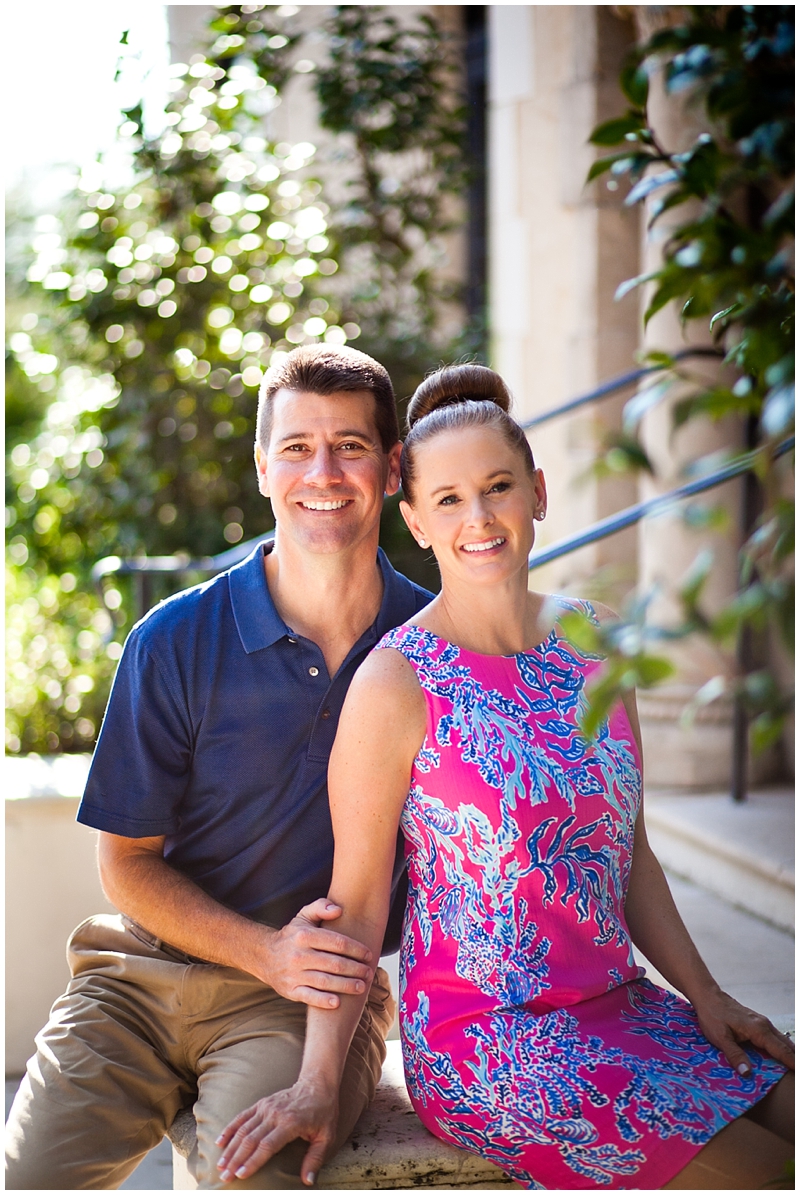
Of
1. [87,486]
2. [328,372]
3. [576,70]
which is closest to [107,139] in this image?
[87,486]

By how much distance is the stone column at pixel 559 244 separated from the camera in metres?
4.93

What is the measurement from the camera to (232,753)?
1.93 meters

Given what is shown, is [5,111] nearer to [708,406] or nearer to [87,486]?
[708,406]

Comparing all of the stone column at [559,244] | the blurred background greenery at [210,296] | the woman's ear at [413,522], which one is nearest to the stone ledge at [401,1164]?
the woman's ear at [413,522]

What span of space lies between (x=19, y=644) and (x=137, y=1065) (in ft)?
13.9

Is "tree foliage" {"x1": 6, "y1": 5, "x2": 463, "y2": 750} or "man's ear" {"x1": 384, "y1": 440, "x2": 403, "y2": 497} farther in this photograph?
"tree foliage" {"x1": 6, "y1": 5, "x2": 463, "y2": 750}

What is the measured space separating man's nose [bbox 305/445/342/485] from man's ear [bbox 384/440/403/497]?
0.13 meters

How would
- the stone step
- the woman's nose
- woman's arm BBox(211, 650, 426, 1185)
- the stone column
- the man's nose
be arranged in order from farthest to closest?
1. the stone column
2. the stone step
3. the man's nose
4. the woman's nose
5. woman's arm BBox(211, 650, 426, 1185)

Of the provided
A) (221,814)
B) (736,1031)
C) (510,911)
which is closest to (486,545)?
(510,911)

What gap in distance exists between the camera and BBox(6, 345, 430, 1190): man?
1.82 m

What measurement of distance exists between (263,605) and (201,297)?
3.14 metres

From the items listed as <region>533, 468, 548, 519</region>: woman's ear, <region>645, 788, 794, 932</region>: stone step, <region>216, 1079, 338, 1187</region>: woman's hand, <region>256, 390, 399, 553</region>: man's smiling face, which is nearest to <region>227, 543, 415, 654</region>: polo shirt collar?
<region>256, 390, 399, 553</region>: man's smiling face

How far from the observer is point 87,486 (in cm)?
509

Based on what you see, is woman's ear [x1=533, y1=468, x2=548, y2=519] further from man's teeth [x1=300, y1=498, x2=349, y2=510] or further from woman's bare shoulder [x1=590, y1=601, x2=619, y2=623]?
man's teeth [x1=300, y1=498, x2=349, y2=510]
